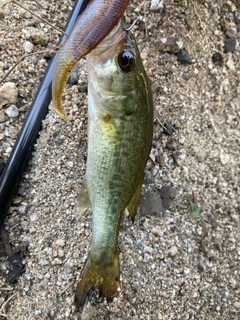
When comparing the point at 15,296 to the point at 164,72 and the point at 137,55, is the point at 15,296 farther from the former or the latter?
the point at 164,72

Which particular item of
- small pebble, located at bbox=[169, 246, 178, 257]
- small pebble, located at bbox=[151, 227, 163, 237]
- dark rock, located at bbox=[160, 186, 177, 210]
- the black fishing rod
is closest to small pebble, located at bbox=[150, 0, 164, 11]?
the black fishing rod

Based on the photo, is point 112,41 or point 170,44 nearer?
point 112,41

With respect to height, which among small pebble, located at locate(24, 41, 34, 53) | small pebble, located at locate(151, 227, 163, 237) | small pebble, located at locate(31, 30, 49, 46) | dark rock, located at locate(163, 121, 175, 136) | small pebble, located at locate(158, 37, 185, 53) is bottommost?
small pebble, located at locate(151, 227, 163, 237)

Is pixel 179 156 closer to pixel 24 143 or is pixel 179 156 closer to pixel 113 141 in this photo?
pixel 113 141

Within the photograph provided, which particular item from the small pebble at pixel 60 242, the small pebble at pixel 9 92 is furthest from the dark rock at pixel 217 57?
the small pebble at pixel 60 242

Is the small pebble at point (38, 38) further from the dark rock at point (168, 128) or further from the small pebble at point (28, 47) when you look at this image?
the dark rock at point (168, 128)

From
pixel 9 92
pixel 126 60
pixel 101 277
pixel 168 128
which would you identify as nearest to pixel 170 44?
pixel 168 128

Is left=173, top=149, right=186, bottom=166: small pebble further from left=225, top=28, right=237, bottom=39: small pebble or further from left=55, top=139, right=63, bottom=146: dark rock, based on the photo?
left=225, top=28, right=237, bottom=39: small pebble
